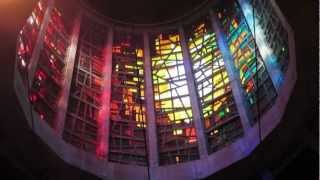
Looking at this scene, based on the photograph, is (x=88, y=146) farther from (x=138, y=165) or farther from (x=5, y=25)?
(x=5, y=25)

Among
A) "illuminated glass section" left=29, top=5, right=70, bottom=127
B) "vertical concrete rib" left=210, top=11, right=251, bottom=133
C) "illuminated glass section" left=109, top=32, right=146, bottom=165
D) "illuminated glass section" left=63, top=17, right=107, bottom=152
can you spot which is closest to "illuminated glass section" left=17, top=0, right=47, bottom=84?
"illuminated glass section" left=29, top=5, right=70, bottom=127

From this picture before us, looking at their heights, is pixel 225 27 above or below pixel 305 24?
above

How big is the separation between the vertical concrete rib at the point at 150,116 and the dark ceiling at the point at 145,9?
4.89ft

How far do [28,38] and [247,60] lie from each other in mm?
6448

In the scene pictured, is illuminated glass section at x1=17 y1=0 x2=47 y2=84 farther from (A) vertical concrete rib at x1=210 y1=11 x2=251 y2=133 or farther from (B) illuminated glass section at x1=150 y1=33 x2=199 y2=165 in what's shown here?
(A) vertical concrete rib at x1=210 y1=11 x2=251 y2=133

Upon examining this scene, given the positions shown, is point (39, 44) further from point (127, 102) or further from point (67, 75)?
point (127, 102)

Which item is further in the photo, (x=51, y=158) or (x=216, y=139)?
(x=216, y=139)

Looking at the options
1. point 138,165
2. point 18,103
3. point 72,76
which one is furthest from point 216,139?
point 18,103

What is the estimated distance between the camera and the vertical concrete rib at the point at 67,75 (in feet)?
60.9

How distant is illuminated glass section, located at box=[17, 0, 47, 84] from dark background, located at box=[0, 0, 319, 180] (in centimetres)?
134

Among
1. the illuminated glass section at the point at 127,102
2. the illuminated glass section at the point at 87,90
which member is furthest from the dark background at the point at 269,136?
the illuminated glass section at the point at 127,102

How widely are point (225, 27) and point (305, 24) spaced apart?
7.75m

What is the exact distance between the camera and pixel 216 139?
19266 millimetres

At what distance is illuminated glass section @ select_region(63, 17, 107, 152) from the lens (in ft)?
62.7
